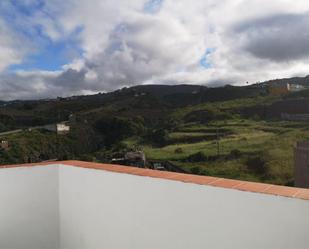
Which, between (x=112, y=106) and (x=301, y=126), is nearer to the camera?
(x=301, y=126)

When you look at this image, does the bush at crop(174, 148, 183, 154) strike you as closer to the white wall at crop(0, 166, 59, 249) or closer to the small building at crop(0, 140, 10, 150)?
the small building at crop(0, 140, 10, 150)

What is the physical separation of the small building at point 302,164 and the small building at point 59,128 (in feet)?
67.3

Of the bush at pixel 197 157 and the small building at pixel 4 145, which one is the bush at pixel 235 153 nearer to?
the bush at pixel 197 157

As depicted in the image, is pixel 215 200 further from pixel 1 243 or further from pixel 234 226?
pixel 1 243

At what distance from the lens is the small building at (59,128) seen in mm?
26969

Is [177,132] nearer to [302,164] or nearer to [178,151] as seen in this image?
[178,151]

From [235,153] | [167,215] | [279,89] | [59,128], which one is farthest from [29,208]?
[279,89]

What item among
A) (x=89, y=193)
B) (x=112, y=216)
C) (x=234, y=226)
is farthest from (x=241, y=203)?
(x=89, y=193)

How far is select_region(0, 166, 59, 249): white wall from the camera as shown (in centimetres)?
204

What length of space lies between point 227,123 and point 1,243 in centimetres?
3189

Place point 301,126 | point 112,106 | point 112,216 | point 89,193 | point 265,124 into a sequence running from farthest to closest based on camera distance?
point 112,106
point 265,124
point 301,126
point 89,193
point 112,216

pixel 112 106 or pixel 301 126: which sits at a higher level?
pixel 112 106

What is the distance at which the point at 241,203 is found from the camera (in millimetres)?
Answer: 1189

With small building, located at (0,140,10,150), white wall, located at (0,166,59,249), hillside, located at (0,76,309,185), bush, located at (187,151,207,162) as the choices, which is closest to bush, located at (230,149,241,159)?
hillside, located at (0,76,309,185)
